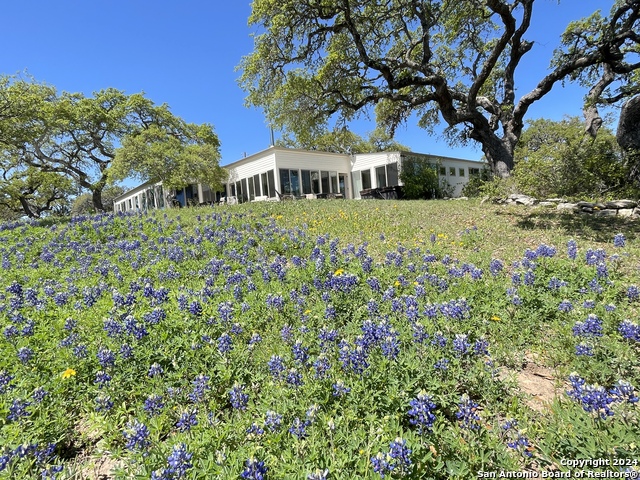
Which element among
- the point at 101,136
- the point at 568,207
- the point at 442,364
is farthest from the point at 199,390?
the point at 101,136

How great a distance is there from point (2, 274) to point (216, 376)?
5897 mm

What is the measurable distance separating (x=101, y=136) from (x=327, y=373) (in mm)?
32840

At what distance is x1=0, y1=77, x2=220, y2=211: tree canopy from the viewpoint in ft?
48.6

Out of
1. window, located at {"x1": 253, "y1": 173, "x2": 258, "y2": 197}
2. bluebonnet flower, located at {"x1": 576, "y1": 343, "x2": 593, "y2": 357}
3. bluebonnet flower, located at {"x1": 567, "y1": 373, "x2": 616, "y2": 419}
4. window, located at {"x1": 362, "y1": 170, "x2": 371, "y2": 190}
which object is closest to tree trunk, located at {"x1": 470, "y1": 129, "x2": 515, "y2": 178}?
window, located at {"x1": 362, "y1": 170, "x2": 371, "y2": 190}

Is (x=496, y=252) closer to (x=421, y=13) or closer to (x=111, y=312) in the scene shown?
(x=111, y=312)

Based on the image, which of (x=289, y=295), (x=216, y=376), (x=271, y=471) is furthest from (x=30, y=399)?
(x=289, y=295)

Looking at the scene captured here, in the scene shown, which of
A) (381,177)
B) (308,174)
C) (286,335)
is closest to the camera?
(286,335)

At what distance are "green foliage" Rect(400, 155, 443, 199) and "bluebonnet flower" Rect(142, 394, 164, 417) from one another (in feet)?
69.6

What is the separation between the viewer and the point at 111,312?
337cm

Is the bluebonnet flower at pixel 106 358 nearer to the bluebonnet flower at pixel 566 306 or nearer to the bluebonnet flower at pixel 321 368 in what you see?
the bluebonnet flower at pixel 321 368

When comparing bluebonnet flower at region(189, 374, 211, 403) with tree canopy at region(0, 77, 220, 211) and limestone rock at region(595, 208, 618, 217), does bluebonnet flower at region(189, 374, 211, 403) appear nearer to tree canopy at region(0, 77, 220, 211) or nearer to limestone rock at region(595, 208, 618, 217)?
limestone rock at region(595, 208, 618, 217)

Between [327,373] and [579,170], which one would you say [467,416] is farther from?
[579,170]

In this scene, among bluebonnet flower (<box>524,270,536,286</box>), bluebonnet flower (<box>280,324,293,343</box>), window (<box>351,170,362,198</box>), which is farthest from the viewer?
window (<box>351,170,362,198</box>)

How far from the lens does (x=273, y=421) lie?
1816mm
